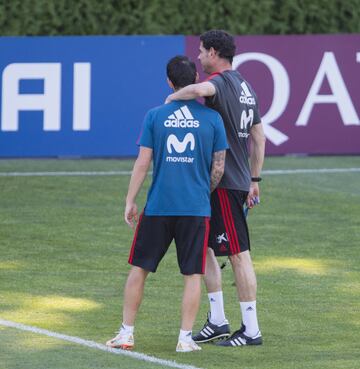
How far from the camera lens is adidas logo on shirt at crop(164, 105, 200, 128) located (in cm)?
839

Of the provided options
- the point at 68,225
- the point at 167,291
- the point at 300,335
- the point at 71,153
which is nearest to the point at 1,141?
the point at 71,153

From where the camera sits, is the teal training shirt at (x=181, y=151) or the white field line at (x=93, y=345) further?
the teal training shirt at (x=181, y=151)

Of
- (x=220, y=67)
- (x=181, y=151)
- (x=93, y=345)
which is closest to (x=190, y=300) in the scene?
(x=93, y=345)

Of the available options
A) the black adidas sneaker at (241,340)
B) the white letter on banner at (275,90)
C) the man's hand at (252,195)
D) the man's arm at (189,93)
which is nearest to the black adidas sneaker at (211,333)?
the black adidas sneaker at (241,340)

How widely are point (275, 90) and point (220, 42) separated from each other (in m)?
9.20

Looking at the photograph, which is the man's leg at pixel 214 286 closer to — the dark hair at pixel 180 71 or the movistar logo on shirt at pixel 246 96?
the movistar logo on shirt at pixel 246 96

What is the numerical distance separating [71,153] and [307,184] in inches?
120

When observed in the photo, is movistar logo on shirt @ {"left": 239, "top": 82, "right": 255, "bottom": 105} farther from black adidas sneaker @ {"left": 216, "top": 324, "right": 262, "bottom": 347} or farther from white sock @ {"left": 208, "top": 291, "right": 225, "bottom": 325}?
black adidas sneaker @ {"left": 216, "top": 324, "right": 262, "bottom": 347}

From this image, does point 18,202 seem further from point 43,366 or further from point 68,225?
point 43,366

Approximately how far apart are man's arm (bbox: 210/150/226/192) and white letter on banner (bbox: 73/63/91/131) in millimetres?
8806

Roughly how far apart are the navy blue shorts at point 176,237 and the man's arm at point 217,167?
26cm

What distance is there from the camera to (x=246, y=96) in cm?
889

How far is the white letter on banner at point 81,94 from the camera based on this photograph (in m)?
17.3

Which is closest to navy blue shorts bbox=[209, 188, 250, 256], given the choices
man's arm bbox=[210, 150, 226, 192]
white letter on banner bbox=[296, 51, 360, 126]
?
man's arm bbox=[210, 150, 226, 192]
